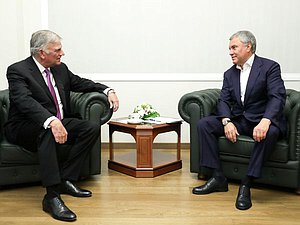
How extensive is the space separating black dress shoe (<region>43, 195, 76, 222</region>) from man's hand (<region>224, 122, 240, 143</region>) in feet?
4.13

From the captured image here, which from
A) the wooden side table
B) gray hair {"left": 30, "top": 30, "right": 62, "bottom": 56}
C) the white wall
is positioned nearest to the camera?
gray hair {"left": 30, "top": 30, "right": 62, "bottom": 56}

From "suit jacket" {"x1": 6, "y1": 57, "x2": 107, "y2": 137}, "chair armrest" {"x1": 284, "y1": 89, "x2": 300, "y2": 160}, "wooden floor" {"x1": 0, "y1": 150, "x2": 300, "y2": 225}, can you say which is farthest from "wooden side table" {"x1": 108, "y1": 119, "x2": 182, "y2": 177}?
"chair armrest" {"x1": 284, "y1": 89, "x2": 300, "y2": 160}

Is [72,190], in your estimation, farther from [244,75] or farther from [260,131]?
[244,75]

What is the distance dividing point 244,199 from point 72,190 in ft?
4.02

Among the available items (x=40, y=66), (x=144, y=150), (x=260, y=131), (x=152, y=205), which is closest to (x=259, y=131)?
(x=260, y=131)

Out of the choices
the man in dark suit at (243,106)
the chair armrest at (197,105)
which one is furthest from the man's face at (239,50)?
the chair armrest at (197,105)

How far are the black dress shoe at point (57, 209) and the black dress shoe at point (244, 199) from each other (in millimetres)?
1093

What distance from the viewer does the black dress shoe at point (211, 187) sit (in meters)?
3.24

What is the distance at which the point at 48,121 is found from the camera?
2875 millimetres

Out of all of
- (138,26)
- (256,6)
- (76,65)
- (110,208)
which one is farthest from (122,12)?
(110,208)

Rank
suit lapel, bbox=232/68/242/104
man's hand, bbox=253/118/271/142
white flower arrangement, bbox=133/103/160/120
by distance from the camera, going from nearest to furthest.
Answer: man's hand, bbox=253/118/271/142 → suit lapel, bbox=232/68/242/104 → white flower arrangement, bbox=133/103/160/120

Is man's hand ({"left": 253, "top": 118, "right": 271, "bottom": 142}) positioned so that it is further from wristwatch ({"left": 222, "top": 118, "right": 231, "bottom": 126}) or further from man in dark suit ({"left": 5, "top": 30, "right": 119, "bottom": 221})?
man in dark suit ({"left": 5, "top": 30, "right": 119, "bottom": 221})

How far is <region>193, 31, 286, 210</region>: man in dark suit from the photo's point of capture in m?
3.18

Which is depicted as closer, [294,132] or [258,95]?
[294,132]
